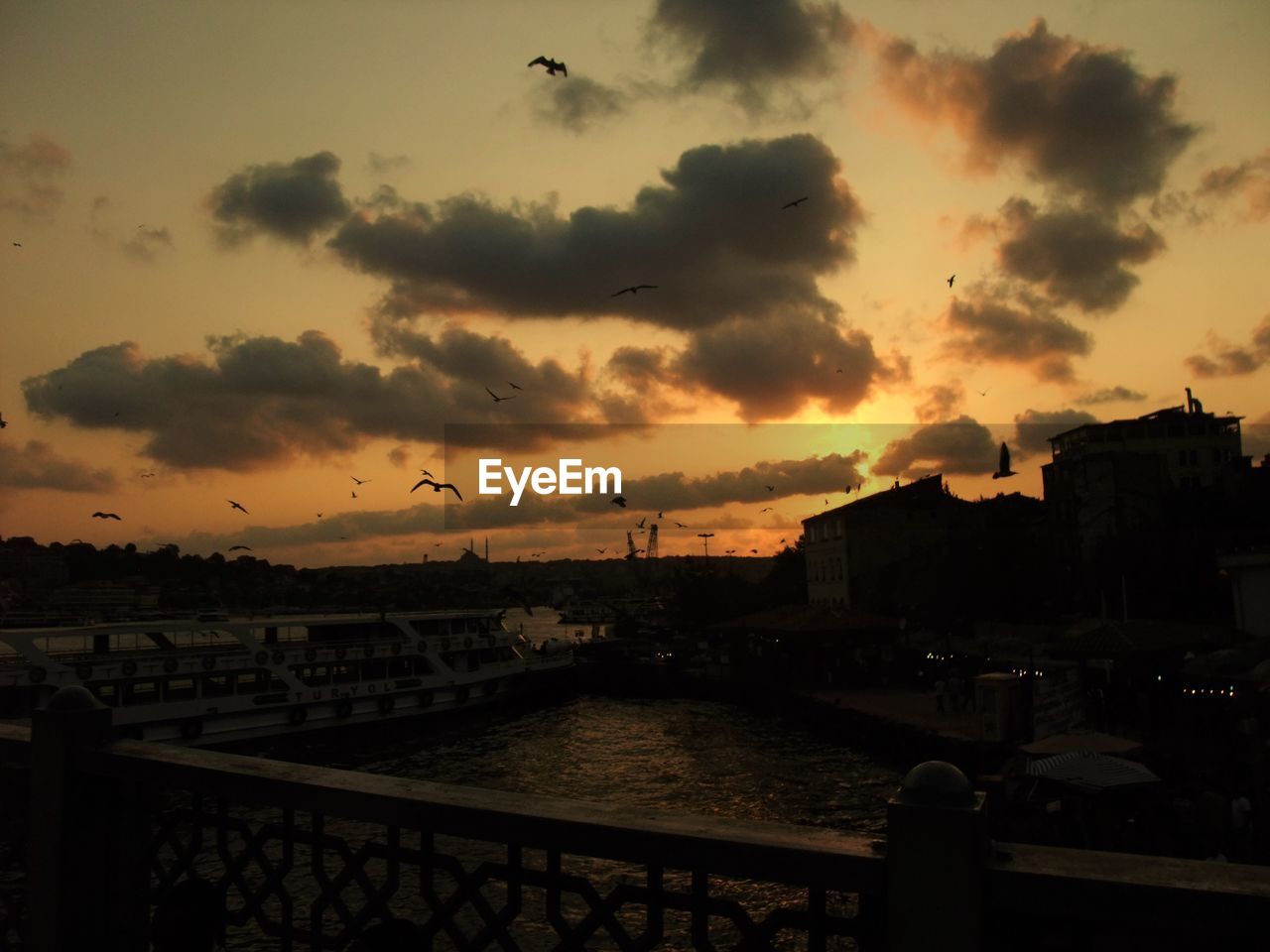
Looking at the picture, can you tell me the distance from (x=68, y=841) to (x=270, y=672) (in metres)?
38.9

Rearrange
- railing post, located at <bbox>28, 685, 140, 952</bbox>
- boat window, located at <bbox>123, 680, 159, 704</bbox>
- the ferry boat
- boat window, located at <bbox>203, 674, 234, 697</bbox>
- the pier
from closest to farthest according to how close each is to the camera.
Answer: the pier → railing post, located at <bbox>28, 685, 140, 952</bbox> → the ferry boat → boat window, located at <bbox>123, 680, 159, 704</bbox> → boat window, located at <bbox>203, 674, 234, 697</bbox>

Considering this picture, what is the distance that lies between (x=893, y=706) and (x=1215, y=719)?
13381mm

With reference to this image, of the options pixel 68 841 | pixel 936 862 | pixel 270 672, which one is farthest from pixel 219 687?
pixel 936 862

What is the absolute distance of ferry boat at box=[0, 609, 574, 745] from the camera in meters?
33.4

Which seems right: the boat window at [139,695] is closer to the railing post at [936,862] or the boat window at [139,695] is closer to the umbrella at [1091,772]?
the umbrella at [1091,772]

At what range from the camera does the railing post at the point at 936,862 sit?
176 centimetres

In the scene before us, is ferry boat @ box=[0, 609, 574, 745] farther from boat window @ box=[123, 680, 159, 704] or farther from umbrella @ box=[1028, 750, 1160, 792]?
umbrella @ box=[1028, 750, 1160, 792]

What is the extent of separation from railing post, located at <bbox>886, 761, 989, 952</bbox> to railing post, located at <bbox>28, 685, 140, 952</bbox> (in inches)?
115

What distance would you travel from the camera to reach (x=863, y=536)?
60.3 metres

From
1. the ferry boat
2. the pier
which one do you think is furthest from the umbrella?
the ferry boat

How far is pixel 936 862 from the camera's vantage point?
5.89 feet

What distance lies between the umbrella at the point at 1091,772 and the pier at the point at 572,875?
13998mm

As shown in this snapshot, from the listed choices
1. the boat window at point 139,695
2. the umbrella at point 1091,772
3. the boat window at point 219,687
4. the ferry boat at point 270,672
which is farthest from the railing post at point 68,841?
the boat window at point 219,687

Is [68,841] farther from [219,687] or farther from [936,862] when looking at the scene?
[219,687]
